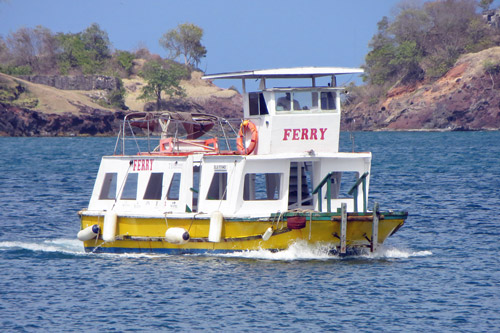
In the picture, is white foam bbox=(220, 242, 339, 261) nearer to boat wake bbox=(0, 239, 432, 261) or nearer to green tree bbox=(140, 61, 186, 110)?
boat wake bbox=(0, 239, 432, 261)

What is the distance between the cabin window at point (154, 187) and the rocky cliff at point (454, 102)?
4161 inches

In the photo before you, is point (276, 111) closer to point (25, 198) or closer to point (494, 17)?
point (25, 198)

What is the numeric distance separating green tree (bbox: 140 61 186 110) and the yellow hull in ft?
390

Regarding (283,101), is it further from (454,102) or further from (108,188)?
(454,102)

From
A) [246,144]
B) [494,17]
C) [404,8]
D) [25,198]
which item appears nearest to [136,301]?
[246,144]

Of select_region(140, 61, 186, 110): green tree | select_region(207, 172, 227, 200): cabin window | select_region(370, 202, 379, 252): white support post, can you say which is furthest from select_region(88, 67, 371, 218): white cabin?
select_region(140, 61, 186, 110): green tree

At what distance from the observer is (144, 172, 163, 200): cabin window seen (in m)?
23.9

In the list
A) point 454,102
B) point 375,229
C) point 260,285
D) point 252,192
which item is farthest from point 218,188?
point 454,102

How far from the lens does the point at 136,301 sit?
61.5 ft

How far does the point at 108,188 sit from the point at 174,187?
251 centimetres

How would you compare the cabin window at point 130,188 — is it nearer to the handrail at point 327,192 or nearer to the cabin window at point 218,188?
the cabin window at point 218,188

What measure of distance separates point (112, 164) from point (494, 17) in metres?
138

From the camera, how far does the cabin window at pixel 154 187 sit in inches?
940

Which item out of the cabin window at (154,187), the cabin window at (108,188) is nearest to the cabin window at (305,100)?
the cabin window at (154,187)
